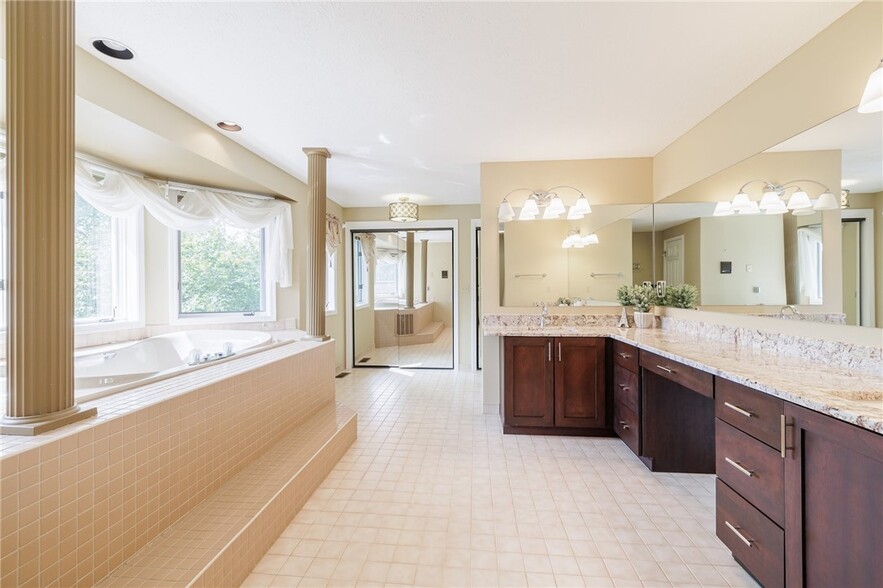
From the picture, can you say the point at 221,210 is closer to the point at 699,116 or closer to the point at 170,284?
the point at 170,284

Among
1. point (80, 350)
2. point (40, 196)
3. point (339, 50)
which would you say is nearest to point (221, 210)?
point (80, 350)

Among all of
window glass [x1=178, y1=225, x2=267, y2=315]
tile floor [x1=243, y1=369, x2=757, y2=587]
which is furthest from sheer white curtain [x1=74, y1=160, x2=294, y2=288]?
tile floor [x1=243, y1=369, x2=757, y2=587]

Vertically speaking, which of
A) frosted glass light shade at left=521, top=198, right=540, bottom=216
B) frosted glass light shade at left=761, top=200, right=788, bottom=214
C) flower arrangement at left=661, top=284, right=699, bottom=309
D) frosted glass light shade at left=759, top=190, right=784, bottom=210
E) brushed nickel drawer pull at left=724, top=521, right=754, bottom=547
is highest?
frosted glass light shade at left=521, top=198, right=540, bottom=216

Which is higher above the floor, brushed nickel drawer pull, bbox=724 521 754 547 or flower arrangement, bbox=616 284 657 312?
flower arrangement, bbox=616 284 657 312

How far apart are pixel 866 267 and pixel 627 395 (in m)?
1.38

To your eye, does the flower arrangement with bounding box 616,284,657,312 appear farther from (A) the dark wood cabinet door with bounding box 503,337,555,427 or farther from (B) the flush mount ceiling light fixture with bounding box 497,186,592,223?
(A) the dark wood cabinet door with bounding box 503,337,555,427

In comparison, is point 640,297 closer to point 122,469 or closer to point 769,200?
point 769,200

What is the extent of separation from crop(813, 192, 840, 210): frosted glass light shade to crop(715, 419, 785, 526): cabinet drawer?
1.14 m

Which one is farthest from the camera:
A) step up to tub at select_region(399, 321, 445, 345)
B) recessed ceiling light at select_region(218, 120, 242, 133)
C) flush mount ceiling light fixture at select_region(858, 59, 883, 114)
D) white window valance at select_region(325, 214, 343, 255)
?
step up to tub at select_region(399, 321, 445, 345)

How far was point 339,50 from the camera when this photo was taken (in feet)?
5.88

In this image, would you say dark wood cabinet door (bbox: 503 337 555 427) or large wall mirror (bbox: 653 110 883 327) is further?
dark wood cabinet door (bbox: 503 337 555 427)

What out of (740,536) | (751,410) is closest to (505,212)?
(751,410)

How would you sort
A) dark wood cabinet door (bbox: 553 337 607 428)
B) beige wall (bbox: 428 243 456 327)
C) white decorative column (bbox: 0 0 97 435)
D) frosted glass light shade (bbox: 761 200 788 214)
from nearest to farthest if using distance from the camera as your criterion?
white decorative column (bbox: 0 0 97 435) < frosted glass light shade (bbox: 761 200 788 214) < dark wood cabinet door (bbox: 553 337 607 428) < beige wall (bbox: 428 243 456 327)

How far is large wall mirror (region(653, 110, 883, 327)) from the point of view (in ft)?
4.98
